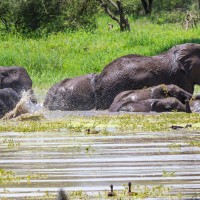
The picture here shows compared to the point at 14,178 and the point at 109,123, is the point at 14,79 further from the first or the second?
the point at 14,178

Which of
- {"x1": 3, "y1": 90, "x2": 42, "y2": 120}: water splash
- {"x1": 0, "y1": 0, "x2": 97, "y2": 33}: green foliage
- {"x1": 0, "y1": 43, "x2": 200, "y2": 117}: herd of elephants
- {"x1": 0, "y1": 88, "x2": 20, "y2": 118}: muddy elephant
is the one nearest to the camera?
{"x1": 3, "y1": 90, "x2": 42, "y2": 120}: water splash

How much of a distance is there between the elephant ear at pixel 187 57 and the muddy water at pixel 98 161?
20.3 ft

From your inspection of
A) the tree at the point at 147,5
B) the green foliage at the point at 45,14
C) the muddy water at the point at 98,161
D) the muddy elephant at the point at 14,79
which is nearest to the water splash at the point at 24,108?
the muddy elephant at the point at 14,79

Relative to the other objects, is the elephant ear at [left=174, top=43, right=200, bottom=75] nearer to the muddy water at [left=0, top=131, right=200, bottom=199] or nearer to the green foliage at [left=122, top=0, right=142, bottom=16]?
the muddy water at [left=0, top=131, right=200, bottom=199]

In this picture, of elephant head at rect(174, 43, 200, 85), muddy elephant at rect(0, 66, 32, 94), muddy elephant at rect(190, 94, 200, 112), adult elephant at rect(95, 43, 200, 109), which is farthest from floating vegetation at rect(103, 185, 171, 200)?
muddy elephant at rect(0, 66, 32, 94)

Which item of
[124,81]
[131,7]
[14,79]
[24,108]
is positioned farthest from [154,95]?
[131,7]

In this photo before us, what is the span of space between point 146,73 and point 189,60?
39.6 inches

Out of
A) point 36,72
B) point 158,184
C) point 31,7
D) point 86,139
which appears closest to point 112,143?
point 86,139

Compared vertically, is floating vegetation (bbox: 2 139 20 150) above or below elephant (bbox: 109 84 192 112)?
above

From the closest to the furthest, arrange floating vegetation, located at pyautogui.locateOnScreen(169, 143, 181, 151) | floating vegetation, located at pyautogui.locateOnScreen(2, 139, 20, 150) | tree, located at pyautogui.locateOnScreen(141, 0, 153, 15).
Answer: floating vegetation, located at pyautogui.locateOnScreen(169, 143, 181, 151)
floating vegetation, located at pyautogui.locateOnScreen(2, 139, 20, 150)
tree, located at pyautogui.locateOnScreen(141, 0, 153, 15)

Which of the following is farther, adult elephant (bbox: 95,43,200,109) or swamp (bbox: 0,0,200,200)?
adult elephant (bbox: 95,43,200,109)

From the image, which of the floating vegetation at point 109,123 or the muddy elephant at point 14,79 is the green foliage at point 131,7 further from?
the floating vegetation at point 109,123

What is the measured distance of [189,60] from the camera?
1825 centimetres

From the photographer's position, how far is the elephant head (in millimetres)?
18078
